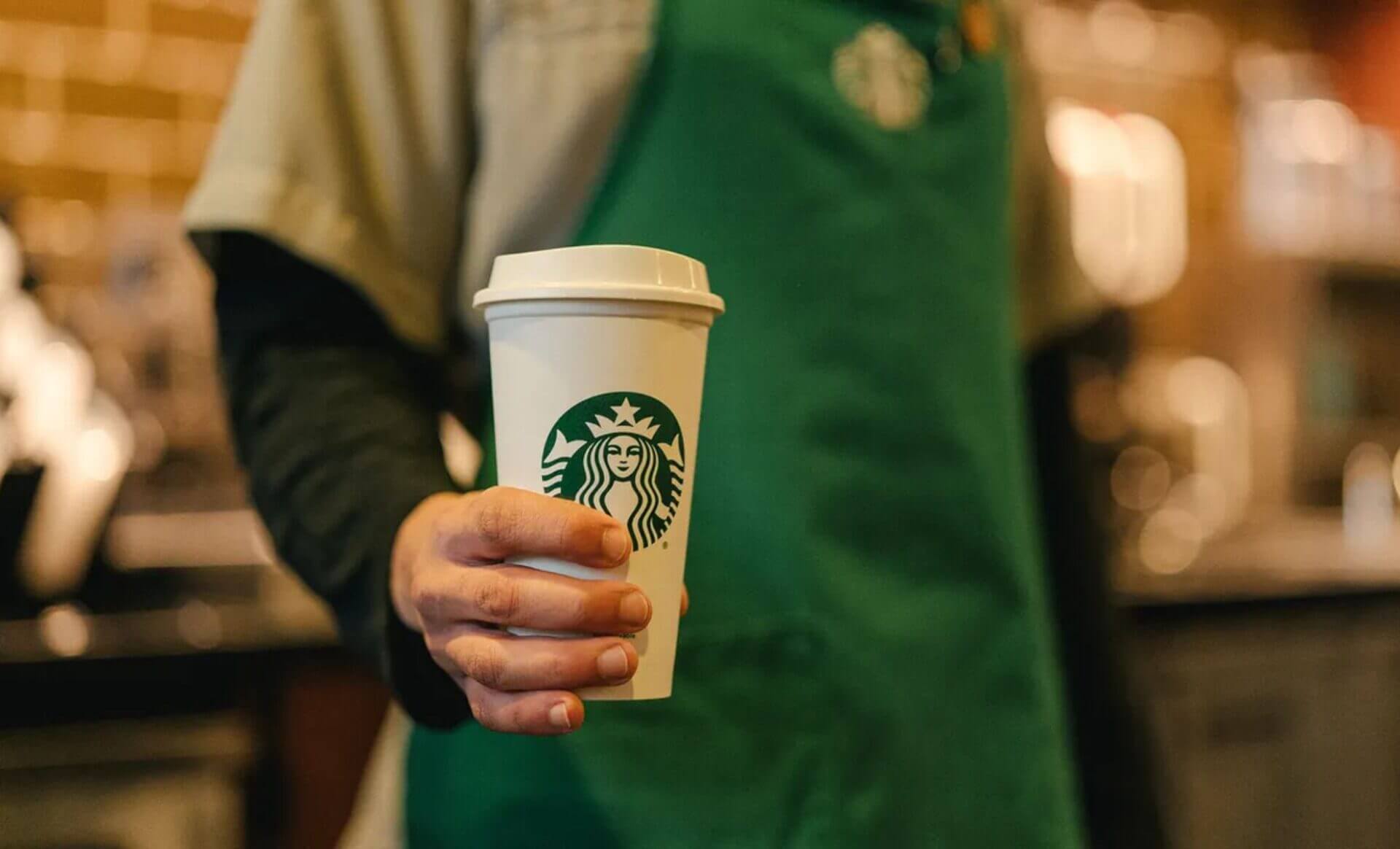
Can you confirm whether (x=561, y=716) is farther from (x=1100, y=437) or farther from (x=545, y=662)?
(x=1100, y=437)

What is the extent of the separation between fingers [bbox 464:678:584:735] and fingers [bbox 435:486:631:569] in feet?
0.13

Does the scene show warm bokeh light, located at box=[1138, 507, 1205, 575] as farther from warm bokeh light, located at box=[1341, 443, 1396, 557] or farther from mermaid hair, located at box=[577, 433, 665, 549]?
mermaid hair, located at box=[577, 433, 665, 549]

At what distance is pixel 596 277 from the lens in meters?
0.36

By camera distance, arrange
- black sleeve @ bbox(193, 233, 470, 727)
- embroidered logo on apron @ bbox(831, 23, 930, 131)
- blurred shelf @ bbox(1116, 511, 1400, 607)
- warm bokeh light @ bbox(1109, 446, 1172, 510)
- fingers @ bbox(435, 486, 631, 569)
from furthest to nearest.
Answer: warm bokeh light @ bbox(1109, 446, 1172, 510)
blurred shelf @ bbox(1116, 511, 1400, 607)
embroidered logo on apron @ bbox(831, 23, 930, 131)
black sleeve @ bbox(193, 233, 470, 727)
fingers @ bbox(435, 486, 631, 569)

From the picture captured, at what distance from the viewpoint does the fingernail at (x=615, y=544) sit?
33cm

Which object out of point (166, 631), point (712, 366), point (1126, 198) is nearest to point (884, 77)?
point (712, 366)

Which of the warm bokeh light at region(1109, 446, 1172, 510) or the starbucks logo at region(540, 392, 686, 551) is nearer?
the starbucks logo at region(540, 392, 686, 551)

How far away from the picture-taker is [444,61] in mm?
538

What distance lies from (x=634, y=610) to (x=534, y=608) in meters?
0.03

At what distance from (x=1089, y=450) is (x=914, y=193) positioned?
284 millimetres

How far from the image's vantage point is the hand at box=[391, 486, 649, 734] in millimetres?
332

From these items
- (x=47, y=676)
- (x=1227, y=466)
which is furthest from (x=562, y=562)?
(x=1227, y=466)

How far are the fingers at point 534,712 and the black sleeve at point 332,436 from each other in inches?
3.3

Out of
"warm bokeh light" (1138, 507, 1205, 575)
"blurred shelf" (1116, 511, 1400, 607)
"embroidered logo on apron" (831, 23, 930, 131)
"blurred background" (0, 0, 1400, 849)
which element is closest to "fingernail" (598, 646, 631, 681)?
"embroidered logo on apron" (831, 23, 930, 131)
